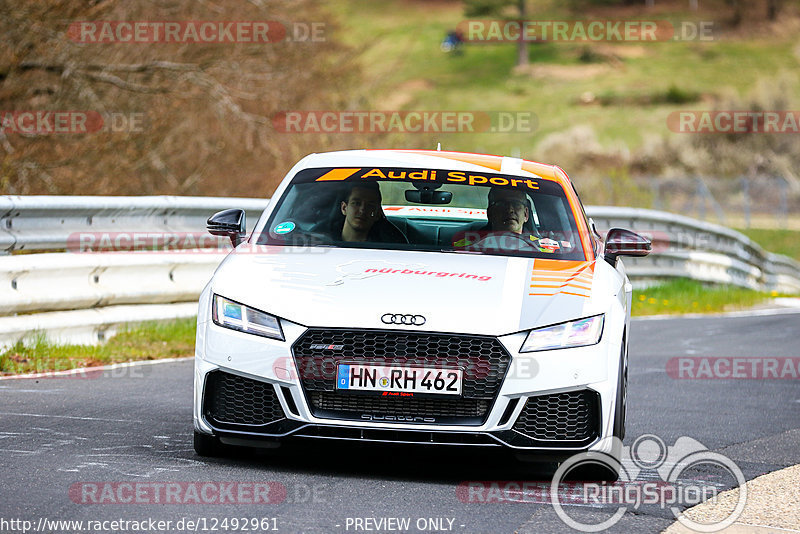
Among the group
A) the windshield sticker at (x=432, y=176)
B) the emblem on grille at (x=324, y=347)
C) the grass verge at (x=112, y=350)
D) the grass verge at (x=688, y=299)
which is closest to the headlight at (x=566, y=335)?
the emblem on grille at (x=324, y=347)

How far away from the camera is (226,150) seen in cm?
2167

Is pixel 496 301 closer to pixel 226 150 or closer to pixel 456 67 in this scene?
pixel 226 150

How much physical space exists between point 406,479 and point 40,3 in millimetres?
11121

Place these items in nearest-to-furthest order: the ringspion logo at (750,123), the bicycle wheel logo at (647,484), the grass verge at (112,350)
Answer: the bicycle wheel logo at (647,484) → the grass verge at (112,350) → the ringspion logo at (750,123)

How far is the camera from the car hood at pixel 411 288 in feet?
20.2

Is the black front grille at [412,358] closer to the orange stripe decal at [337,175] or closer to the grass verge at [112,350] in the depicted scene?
the orange stripe decal at [337,175]

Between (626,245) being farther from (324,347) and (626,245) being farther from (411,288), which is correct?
(324,347)

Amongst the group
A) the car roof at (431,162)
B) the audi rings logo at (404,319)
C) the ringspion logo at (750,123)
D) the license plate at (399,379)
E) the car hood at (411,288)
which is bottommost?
the license plate at (399,379)

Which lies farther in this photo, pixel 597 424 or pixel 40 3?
pixel 40 3

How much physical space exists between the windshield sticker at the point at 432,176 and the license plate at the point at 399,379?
1871mm

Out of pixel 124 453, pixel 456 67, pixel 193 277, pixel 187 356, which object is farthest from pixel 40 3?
pixel 456 67

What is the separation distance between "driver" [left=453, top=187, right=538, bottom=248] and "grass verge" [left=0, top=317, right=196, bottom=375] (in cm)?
356

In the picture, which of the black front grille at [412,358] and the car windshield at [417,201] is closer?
the black front grille at [412,358]

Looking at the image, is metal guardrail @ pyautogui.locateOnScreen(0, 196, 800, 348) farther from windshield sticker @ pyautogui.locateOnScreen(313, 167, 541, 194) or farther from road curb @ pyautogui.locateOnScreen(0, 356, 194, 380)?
windshield sticker @ pyautogui.locateOnScreen(313, 167, 541, 194)
